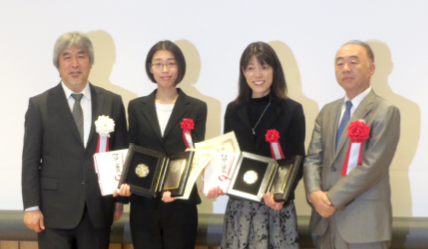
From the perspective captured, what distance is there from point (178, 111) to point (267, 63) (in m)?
0.64

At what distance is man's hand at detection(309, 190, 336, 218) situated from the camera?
2445 mm

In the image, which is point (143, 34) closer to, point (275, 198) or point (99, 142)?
point (99, 142)

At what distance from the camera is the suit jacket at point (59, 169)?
2.62 meters

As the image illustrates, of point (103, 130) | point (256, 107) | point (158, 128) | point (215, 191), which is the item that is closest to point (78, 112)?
point (103, 130)

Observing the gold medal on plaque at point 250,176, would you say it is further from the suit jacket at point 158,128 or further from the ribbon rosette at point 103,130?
the ribbon rosette at point 103,130

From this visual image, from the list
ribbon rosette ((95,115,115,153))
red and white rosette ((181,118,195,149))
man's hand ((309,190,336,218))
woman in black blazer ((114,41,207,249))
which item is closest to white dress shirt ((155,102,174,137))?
woman in black blazer ((114,41,207,249))

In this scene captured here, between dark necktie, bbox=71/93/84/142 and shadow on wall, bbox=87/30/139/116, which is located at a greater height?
shadow on wall, bbox=87/30/139/116

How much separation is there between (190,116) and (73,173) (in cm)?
80

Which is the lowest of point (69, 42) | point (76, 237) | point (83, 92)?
point (76, 237)

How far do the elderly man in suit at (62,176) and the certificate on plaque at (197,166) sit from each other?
550mm

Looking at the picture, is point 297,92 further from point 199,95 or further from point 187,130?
point 187,130

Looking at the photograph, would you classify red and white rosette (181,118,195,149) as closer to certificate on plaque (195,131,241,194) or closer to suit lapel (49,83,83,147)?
certificate on plaque (195,131,241,194)

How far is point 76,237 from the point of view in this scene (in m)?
2.67

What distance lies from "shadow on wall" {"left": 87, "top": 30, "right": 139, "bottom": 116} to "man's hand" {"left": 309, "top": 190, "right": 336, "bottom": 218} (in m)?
1.83
